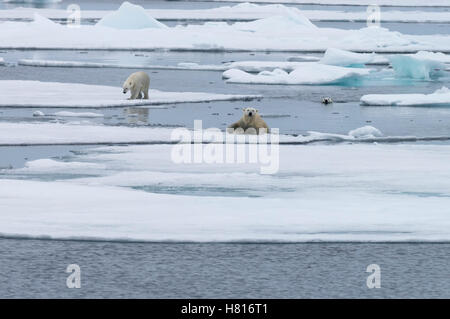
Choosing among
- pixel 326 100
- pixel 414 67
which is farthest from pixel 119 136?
pixel 414 67

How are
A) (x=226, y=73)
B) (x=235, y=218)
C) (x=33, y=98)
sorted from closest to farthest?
(x=235, y=218), (x=33, y=98), (x=226, y=73)

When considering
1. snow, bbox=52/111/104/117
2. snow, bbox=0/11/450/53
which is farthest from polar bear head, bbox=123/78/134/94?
snow, bbox=0/11/450/53

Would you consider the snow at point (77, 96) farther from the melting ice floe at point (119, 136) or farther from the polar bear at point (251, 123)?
the polar bear at point (251, 123)

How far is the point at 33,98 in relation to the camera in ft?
61.3

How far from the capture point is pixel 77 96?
19219 millimetres

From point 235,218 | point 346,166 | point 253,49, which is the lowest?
point 235,218

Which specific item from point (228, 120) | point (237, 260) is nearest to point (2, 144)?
point (228, 120)

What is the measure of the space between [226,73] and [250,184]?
13212mm

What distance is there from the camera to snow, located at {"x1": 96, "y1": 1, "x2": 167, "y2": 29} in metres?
35.7

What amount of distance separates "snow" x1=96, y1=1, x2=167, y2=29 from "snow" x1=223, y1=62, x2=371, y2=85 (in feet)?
39.8

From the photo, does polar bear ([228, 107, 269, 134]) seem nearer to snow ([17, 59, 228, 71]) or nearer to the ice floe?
snow ([17, 59, 228, 71])

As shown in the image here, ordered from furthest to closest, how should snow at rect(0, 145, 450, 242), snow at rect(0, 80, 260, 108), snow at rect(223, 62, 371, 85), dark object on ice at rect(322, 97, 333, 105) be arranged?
snow at rect(223, 62, 371, 85)
dark object on ice at rect(322, 97, 333, 105)
snow at rect(0, 80, 260, 108)
snow at rect(0, 145, 450, 242)

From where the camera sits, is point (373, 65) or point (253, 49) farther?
point (253, 49)
